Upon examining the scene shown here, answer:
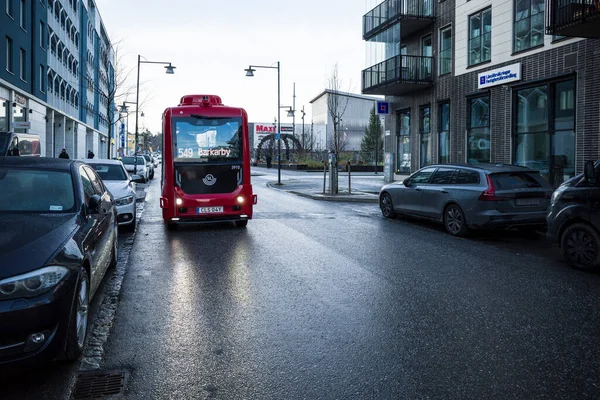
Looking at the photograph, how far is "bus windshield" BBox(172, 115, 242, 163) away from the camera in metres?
11.8

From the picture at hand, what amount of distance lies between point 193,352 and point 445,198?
8422mm

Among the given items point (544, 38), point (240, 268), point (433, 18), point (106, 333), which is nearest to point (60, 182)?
point (106, 333)

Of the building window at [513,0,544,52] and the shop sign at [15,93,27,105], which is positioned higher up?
the building window at [513,0,544,52]

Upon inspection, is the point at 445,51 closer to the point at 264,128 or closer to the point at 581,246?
the point at 581,246

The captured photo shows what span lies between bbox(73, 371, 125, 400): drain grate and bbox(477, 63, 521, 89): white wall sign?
1832cm

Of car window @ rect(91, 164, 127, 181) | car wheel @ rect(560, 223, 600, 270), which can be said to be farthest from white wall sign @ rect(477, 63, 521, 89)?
car window @ rect(91, 164, 127, 181)

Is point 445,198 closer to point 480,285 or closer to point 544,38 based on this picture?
point 480,285

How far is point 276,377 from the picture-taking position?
3859 millimetres

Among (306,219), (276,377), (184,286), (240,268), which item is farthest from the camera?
(306,219)

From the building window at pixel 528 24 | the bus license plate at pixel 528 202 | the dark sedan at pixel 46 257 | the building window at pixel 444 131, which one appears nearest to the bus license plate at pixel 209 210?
the dark sedan at pixel 46 257

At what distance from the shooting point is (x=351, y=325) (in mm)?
5086

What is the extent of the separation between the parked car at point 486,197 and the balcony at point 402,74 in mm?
13535

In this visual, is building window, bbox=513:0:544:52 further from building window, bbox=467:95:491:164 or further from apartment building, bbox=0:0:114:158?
apartment building, bbox=0:0:114:158

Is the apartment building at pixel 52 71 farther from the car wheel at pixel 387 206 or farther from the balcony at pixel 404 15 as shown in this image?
the balcony at pixel 404 15
